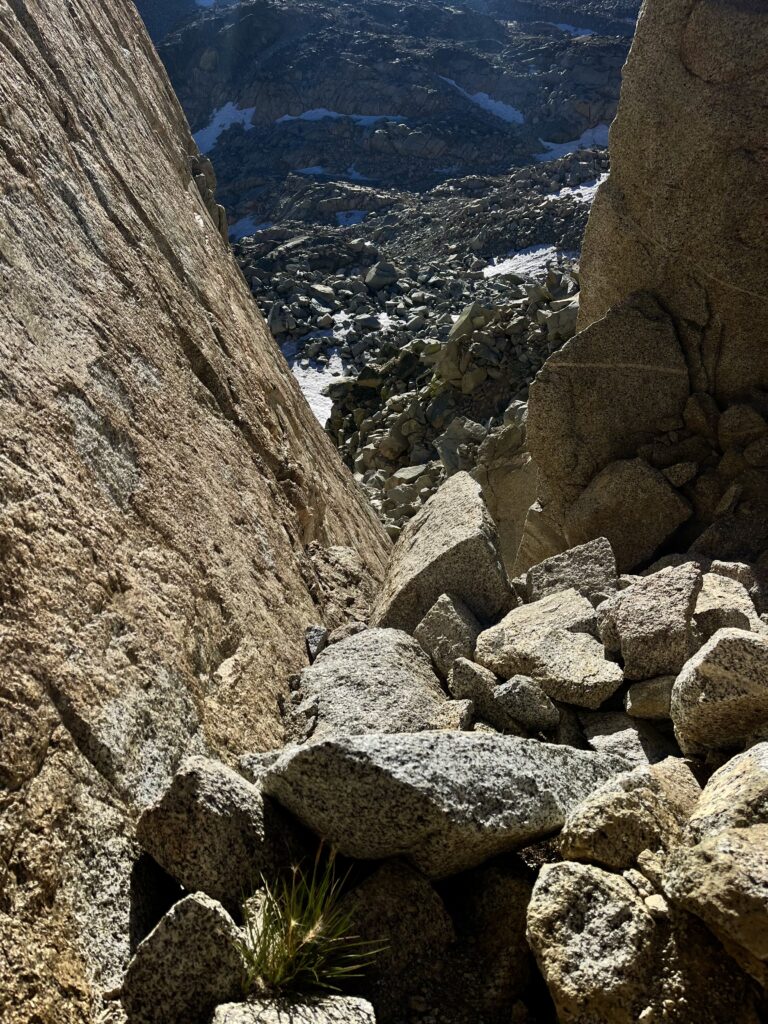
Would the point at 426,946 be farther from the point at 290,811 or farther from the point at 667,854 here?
the point at 667,854

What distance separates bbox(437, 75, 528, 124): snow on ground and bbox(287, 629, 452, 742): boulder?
83.4 m

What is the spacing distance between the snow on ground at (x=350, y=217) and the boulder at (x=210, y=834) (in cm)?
6055

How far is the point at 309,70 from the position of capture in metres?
90.2

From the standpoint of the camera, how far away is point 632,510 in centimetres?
761

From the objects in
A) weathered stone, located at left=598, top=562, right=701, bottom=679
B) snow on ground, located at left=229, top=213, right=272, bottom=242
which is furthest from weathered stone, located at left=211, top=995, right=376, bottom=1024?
snow on ground, located at left=229, top=213, right=272, bottom=242

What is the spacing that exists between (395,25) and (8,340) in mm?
107900

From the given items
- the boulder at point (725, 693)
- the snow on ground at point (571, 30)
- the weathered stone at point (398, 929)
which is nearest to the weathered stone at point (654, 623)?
the boulder at point (725, 693)

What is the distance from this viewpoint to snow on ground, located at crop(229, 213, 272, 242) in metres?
63.1

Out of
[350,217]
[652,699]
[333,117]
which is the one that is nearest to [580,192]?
[350,217]

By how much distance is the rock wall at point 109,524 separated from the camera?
8.53 ft

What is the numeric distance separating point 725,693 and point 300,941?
1.72 meters

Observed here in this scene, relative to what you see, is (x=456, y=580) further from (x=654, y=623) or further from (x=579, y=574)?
(x=654, y=623)

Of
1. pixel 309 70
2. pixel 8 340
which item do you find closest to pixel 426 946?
Answer: pixel 8 340

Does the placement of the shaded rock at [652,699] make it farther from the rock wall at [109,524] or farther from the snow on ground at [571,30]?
the snow on ground at [571,30]
